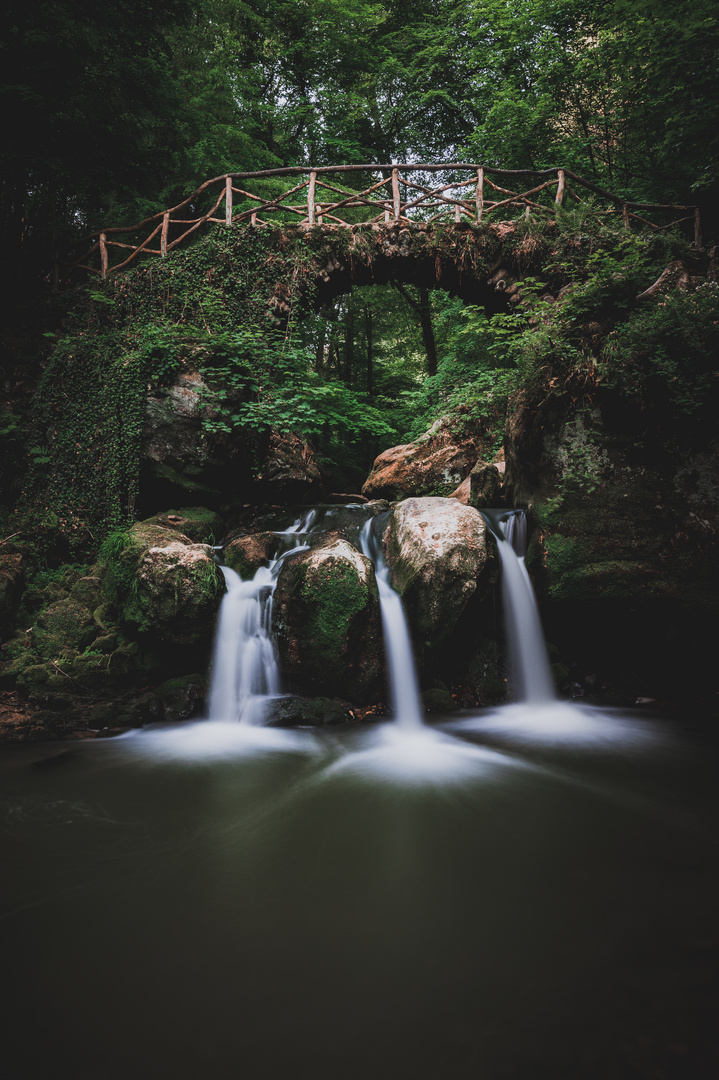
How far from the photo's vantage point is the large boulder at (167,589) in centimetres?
519

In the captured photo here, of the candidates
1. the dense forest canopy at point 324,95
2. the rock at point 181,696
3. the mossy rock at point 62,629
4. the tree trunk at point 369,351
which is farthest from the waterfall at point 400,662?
the tree trunk at point 369,351

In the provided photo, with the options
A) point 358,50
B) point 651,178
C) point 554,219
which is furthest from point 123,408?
point 358,50

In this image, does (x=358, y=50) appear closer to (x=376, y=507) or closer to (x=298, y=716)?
(x=376, y=507)

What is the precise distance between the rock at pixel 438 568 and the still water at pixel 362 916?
1507 mm

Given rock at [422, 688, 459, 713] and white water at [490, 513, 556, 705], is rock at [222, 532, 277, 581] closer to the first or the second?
rock at [422, 688, 459, 713]

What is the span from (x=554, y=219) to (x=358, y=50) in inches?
388

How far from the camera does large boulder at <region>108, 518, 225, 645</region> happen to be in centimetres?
519

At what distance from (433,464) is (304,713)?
5.98m

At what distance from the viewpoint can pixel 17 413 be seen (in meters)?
7.44

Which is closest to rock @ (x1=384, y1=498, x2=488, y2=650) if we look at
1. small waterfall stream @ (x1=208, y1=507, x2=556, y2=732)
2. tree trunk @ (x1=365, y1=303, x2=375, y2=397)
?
small waterfall stream @ (x1=208, y1=507, x2=556, y2=732)

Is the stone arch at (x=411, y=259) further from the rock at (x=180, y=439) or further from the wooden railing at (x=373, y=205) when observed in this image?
the rock at (x=180, y=439)

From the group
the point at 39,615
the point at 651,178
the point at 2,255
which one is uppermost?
the point at 651,178

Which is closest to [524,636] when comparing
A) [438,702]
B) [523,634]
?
[523,634]

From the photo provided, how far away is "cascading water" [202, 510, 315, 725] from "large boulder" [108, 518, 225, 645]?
0.20 m
